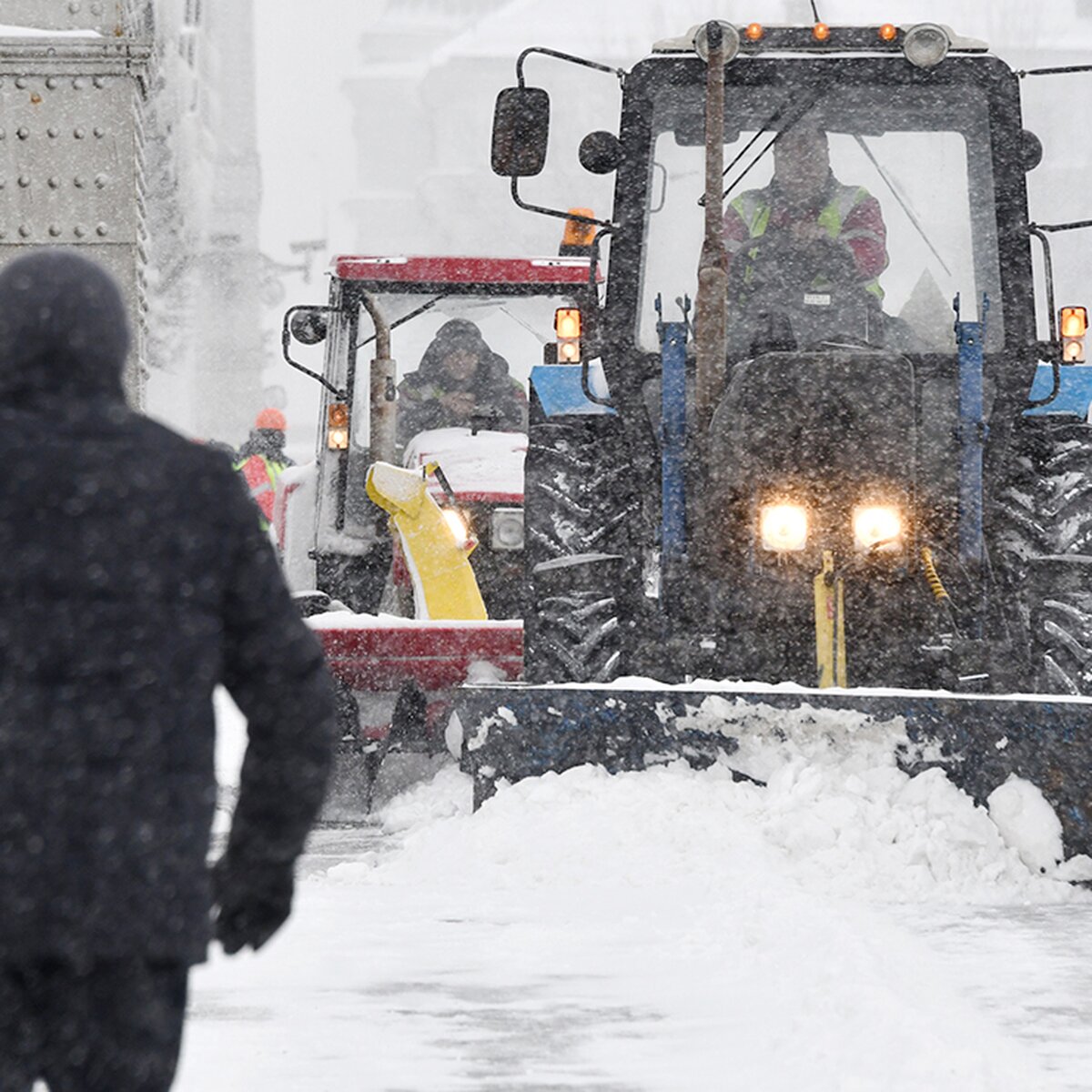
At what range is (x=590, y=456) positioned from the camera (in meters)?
8.24

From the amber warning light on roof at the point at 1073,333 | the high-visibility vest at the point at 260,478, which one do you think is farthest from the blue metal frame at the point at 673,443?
the high-visibility vest at the point at 260,478

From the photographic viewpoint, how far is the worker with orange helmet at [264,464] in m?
15.2

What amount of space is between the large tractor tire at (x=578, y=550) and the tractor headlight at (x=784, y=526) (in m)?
0.74

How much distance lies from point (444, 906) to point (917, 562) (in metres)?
2.20

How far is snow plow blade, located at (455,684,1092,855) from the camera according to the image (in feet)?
20.5

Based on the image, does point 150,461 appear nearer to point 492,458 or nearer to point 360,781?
point 360,781

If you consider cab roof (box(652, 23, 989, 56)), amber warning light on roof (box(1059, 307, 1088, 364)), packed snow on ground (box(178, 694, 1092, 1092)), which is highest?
cab roof (box(652, 23, 989, 56))

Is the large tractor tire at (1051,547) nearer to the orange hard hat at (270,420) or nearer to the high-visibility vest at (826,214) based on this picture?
the high-visibility vest at (826,214)

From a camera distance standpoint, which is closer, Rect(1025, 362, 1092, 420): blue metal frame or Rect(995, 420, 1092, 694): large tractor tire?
Rect(995, 420, 1092, 694): large tractor tire

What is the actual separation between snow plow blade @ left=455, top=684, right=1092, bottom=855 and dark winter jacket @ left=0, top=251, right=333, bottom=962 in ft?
13.2

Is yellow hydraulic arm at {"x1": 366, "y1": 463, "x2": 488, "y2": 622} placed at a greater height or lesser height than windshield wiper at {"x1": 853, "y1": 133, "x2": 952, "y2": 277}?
Result: lesser

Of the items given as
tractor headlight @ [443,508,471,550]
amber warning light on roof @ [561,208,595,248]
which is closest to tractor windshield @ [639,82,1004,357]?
amber warning light on roof @ [561,208,595,248]

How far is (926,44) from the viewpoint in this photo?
750 centimetres

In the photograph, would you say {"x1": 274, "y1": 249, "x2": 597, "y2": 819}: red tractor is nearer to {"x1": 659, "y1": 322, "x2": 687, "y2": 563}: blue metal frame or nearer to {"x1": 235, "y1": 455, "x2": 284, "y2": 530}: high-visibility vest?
{"x1": 659, "y1": 322, "x2": 687, "y2": 563}: blue metal frame
